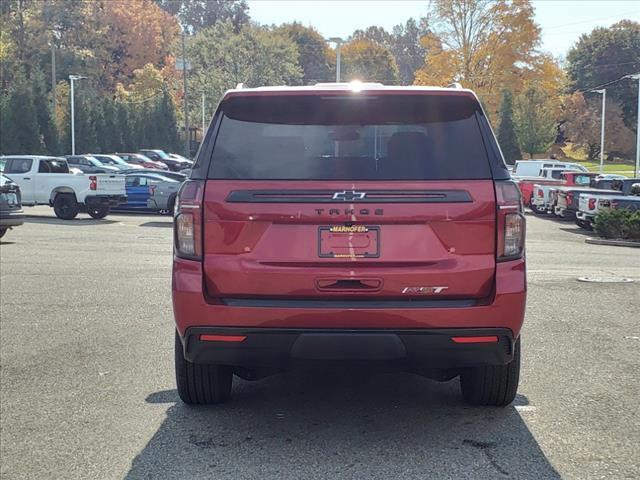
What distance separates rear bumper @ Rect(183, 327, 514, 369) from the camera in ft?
14.3

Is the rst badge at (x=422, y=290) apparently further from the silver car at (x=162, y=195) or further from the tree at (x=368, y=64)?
the tree at (x=368, y=64)

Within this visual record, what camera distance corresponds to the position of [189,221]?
4.52 m

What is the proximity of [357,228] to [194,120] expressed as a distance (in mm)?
77324

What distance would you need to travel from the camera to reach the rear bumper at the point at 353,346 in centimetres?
436

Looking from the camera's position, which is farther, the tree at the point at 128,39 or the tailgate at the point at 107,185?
the tree at the point at 128,39

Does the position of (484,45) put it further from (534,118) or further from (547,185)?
(547,185)

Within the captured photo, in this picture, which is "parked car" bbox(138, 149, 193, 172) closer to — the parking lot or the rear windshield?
the parking lot

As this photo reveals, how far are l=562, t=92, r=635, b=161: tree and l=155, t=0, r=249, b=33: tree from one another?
64.4 meters

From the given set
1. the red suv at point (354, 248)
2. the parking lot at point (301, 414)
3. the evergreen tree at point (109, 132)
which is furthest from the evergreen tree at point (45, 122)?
the red suv at point (354, 248)

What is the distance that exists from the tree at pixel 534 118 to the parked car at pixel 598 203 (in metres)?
34.3

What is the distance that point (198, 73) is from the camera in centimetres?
→ 7825

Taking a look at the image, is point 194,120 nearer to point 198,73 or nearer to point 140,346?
point 198,73

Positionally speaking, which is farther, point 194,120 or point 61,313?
point 194,120


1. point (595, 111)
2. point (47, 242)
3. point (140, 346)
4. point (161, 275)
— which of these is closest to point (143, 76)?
point (595, 111)
